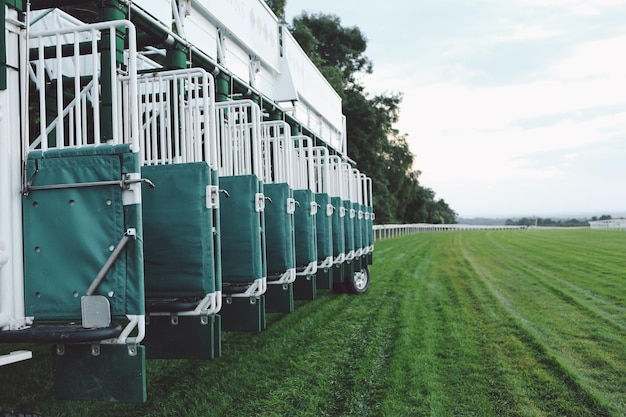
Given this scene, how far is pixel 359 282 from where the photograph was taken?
35.0ft

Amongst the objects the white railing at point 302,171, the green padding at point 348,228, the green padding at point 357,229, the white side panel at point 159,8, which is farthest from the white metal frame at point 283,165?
the green padding at point 357,229

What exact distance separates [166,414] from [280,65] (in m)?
5.65

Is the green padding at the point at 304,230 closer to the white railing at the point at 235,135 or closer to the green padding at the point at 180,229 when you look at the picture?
the white railing at the point at 235,135

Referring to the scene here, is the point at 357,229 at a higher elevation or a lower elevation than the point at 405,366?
higher

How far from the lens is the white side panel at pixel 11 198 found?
9.34 ft

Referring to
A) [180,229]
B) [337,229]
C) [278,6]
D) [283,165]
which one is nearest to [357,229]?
[337,229]

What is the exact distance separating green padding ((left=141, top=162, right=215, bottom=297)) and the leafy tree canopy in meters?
29.5

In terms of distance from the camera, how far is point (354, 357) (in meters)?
5.94

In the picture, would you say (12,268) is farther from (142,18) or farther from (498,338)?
(498,338)

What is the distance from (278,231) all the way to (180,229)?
6.40 ft

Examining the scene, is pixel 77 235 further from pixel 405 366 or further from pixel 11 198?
pixel 405 366

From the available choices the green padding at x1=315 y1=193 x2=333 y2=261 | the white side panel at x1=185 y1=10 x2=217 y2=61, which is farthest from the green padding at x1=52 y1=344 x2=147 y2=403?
the green padding at x1=315 y1=193 x2=333 y2=261

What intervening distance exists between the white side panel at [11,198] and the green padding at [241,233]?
74.8 inches

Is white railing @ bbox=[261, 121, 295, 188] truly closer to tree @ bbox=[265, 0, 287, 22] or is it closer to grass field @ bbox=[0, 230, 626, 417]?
grass field @ bbox=[0, 230, 626, 417]
